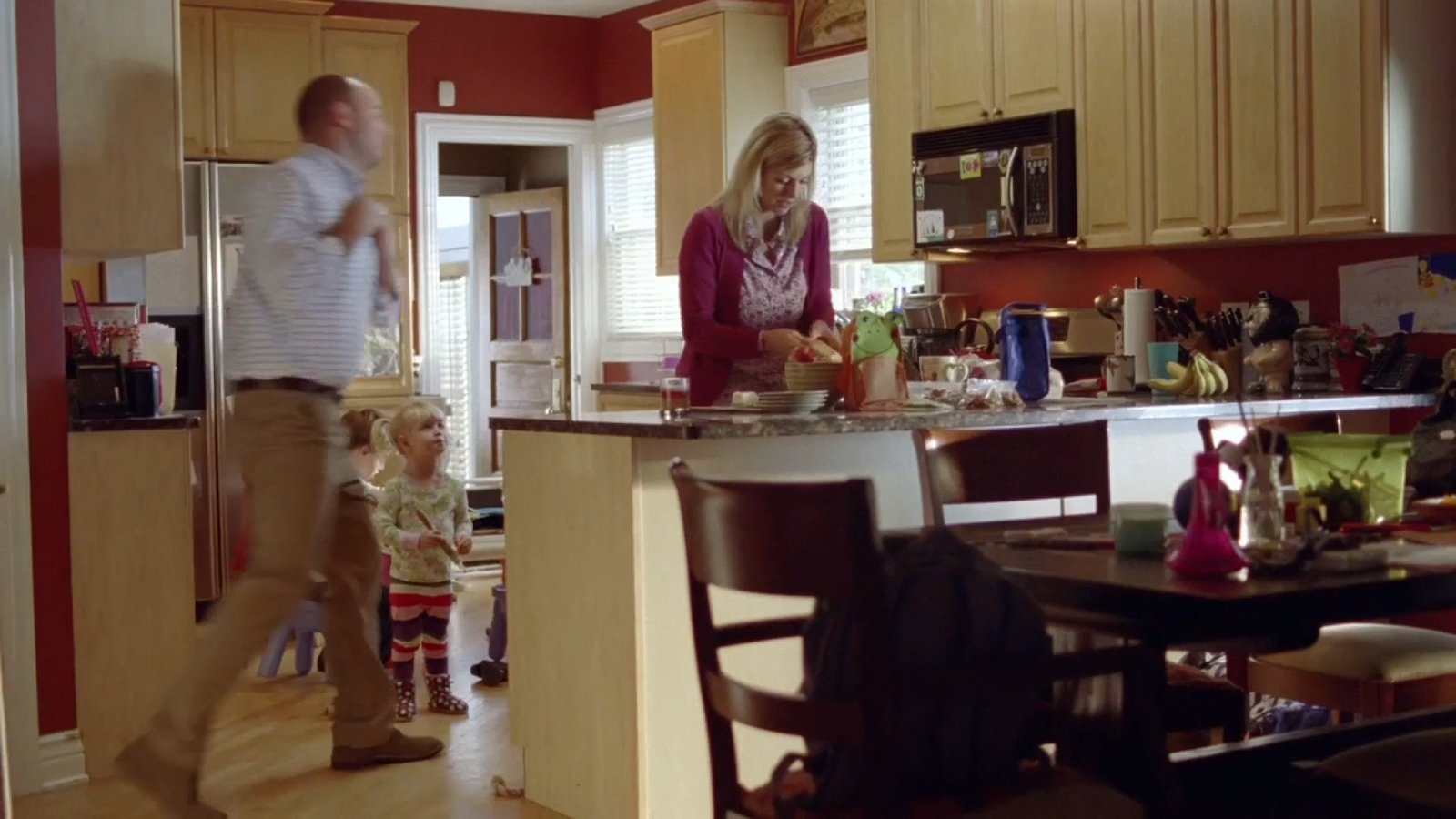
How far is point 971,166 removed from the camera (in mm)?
5555

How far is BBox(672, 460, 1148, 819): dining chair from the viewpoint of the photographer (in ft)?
5.38

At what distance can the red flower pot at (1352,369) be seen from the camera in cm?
470

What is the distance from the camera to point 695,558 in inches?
74.0

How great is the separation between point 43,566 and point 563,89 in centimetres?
503

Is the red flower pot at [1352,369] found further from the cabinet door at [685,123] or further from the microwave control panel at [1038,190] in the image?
the cabinet door at [685,123]

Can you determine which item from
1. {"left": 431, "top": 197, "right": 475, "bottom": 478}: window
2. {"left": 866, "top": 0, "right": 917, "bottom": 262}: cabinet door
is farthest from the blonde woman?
Result: {"left": 431, "top": 197, "right": 475, "bottom": 478}: window

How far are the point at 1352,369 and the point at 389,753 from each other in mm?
2836

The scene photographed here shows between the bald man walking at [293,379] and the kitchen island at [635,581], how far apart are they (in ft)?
1.26

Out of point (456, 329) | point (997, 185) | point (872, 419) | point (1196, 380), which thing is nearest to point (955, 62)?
point (997, 185)

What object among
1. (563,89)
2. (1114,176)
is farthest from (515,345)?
(1114,176)

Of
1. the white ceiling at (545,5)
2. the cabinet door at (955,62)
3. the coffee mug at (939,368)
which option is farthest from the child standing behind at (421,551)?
the white ceiling at (545,5)

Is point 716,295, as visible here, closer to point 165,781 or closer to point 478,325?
point 165,781

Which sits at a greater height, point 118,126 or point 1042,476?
point 118,126

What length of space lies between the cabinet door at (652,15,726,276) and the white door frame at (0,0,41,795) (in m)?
3.54
